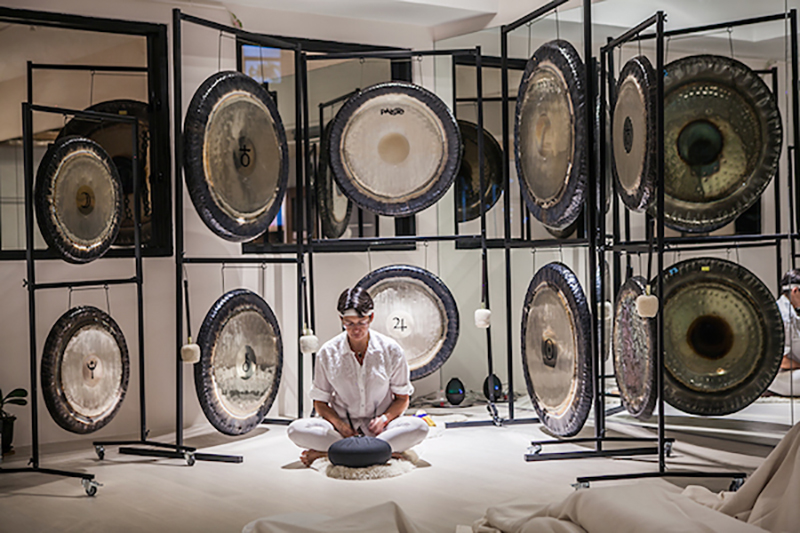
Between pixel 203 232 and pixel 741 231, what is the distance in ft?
9.84

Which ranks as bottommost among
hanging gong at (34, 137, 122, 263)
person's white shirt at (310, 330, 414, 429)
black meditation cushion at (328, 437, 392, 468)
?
black meditation cushion at (328, 437, 392, 468)

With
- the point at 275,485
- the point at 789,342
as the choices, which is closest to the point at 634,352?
the point at 789,342

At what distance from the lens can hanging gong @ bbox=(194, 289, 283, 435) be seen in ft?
13.7

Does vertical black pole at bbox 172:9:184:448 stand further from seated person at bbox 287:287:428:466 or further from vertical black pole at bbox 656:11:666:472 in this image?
vertical black pole at bbox 656:11:666:472

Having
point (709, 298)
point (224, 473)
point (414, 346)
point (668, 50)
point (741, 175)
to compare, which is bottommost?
point (224, 473)

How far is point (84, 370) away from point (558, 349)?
2365 millimetres

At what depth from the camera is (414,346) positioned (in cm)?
496

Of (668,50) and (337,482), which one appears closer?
(337,482)

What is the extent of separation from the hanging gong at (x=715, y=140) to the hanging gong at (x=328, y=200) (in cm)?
224

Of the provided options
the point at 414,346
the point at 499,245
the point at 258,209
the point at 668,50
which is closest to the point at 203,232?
the point at 258,209

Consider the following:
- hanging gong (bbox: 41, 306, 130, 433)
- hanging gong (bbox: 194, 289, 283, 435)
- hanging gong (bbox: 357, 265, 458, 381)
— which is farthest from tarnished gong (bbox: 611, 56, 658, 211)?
hanging gong (bbox: 41, 306, 130, 433)

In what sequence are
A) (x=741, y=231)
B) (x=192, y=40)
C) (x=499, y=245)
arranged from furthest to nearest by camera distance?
(x=499, y=245)
(x=192, y=40)
(x=741, y=231)

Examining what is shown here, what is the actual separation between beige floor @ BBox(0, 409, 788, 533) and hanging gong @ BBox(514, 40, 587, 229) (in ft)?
4.06

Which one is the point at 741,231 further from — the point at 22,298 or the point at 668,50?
the point at 22,298
